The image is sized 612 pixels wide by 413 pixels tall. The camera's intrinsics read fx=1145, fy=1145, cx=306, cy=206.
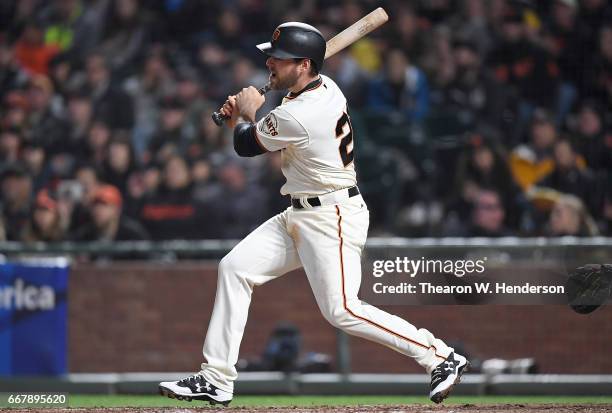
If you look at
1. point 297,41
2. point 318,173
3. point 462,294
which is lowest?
point 462,294

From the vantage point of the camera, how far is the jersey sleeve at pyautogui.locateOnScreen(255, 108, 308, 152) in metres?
5.38

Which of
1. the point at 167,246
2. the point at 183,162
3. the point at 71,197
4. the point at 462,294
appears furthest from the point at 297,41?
the point at 71,197

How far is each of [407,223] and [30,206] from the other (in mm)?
3267

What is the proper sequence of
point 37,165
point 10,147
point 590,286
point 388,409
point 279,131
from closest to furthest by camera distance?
point 279,131 < point 388,409 < point 590,286 < point 37,165 < point 10,147

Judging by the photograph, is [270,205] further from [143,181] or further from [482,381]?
[482,381]

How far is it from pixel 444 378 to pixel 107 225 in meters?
4.30

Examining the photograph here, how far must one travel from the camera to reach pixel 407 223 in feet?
31.9

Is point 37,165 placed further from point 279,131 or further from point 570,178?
point 279,131

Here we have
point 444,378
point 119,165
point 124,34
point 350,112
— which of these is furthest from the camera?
point 124,34

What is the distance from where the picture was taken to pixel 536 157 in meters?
9.62

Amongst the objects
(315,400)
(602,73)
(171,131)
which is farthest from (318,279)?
(602,73)

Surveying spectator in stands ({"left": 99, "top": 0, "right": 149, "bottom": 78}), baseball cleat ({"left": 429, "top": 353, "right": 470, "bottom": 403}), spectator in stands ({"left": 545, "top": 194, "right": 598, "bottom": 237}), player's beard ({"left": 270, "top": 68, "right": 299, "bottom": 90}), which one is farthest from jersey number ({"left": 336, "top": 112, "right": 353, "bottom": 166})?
spectator in stands ({"left": 99, "top": 0, "right": 149, "bottom": 78})

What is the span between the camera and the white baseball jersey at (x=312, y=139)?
539 cm

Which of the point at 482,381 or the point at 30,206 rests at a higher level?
the point at 30,206
